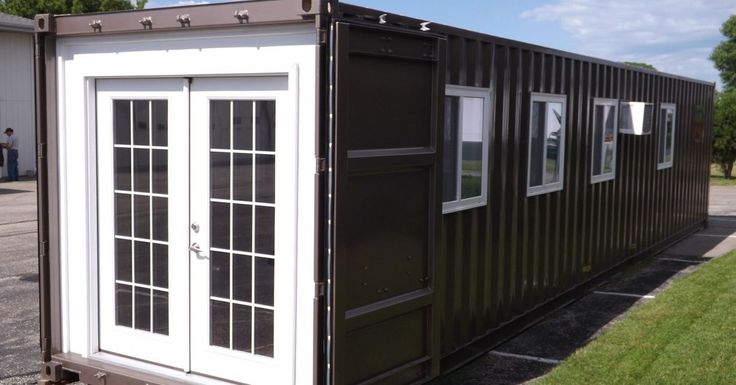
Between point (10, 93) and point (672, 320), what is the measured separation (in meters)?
22.7

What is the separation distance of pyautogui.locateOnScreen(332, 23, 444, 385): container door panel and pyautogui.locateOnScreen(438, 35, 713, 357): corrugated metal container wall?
31.2 inches

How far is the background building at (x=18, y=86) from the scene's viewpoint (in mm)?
25250

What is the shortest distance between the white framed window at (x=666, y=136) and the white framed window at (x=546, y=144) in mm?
4363

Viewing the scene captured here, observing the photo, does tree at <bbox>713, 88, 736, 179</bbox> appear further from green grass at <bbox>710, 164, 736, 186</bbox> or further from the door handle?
the door handle

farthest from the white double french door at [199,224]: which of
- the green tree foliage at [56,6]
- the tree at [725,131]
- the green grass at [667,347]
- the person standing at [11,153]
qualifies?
the green tree foliage at [56,6]

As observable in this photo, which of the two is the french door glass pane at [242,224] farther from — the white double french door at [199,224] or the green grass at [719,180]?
the green grass at [719,180]

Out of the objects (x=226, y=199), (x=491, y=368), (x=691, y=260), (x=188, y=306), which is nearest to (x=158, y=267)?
(x=188, y=306)

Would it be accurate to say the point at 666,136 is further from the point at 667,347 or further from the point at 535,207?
the point at 667,347

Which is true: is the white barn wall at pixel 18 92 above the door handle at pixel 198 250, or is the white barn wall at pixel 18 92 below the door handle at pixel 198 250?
above

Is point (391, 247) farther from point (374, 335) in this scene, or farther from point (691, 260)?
point (691, 260)

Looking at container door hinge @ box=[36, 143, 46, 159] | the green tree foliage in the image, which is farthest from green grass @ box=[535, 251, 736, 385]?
the green tree foliage

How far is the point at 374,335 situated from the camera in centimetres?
518

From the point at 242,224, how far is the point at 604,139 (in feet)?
20.6

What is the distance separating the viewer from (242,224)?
208 inches
